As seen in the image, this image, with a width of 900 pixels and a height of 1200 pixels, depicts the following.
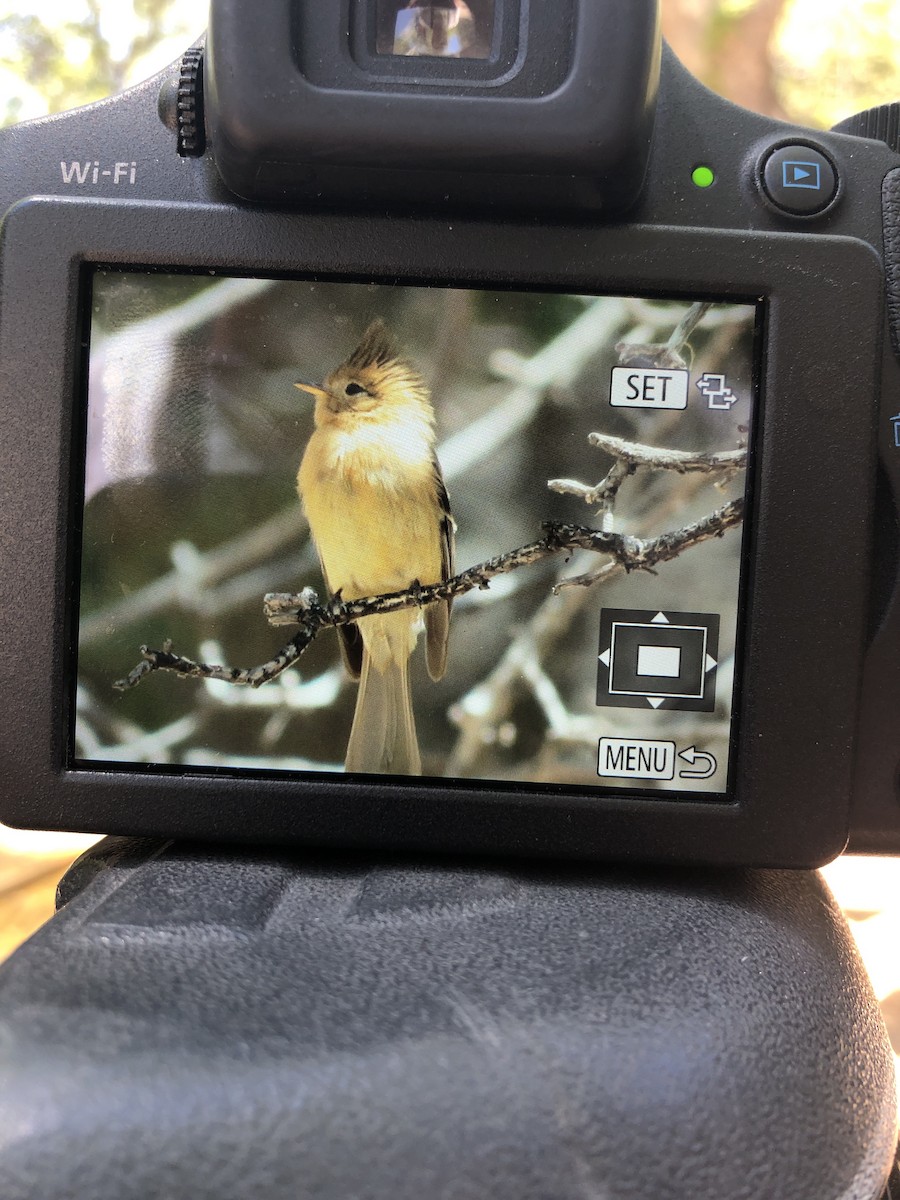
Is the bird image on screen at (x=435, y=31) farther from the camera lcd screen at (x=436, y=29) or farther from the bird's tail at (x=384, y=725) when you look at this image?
the bird's tail at (x=384, y=725)

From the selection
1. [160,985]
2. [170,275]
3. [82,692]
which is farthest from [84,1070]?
[170,275]

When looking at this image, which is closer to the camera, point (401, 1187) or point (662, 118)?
point (401, 1187)

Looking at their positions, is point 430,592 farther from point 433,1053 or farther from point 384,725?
point 433,1053

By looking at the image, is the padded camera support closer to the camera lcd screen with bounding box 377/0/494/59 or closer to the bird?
the bird

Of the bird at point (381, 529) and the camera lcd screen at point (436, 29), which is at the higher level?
the camera lcd screen at point (436, 29)

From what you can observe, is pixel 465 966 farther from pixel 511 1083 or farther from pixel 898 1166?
A: pixel 898 1166

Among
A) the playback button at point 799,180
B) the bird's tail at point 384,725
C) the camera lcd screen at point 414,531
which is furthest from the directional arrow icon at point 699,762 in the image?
the playback button at point 799,180
